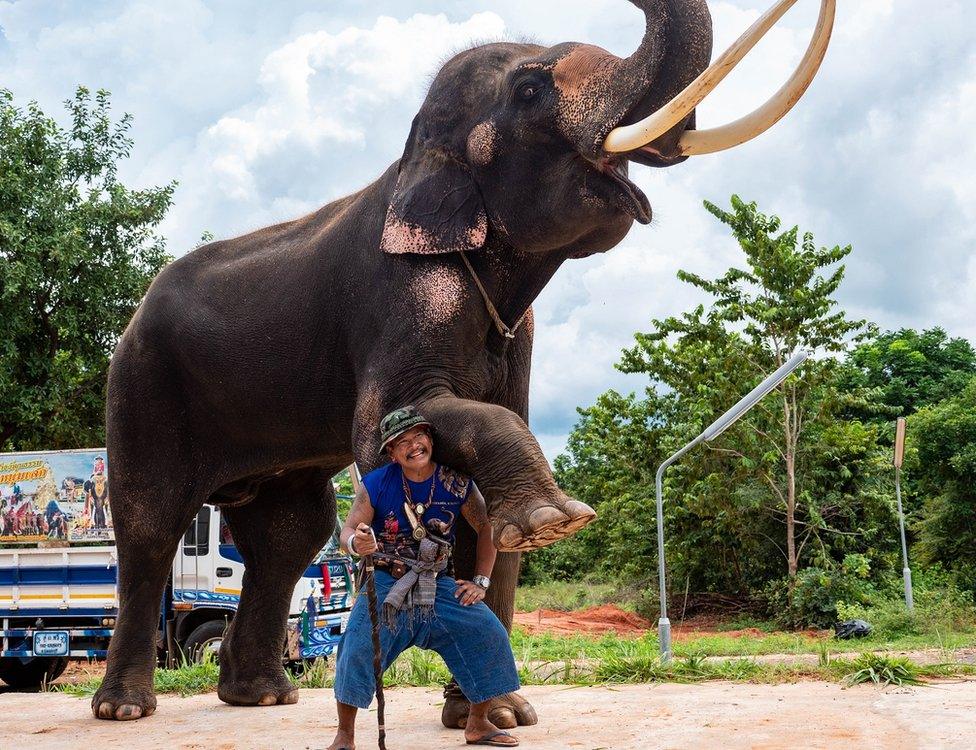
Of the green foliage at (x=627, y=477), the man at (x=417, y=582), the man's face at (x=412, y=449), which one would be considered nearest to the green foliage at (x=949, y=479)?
the green foliage at (x=627, y=477)

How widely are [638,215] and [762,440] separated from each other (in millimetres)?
16137

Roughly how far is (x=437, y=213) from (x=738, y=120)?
1116 millimetres

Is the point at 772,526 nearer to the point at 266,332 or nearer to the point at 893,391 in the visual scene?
the point at 893,391

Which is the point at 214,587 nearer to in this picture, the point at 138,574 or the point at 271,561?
the point at 271,561

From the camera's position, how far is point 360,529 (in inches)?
145

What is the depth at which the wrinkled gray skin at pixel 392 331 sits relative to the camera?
393 cm

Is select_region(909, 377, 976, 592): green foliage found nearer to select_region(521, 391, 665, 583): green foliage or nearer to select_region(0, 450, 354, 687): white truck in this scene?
select_region(521, 391, 665, 583): green foliage

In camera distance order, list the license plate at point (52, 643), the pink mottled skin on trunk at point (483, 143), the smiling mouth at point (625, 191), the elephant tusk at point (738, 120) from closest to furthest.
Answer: the elephant tusk at point (738, 120)
the smiling mouth at point (625, 191)
the pink mottled skin on trunk at point (483, 143)
the license plate at point (52, 643)

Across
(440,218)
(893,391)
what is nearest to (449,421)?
(440,218)

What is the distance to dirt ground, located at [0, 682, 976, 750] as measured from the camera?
410 centimetres

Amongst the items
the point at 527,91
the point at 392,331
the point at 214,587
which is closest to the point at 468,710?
the point at 392,331

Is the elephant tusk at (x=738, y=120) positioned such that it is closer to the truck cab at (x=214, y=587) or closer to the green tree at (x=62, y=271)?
the truck cab at (x=214, y=587)

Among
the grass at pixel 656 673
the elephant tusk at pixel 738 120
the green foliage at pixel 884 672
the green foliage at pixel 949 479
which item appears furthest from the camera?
the green foliage at pixel 949 479

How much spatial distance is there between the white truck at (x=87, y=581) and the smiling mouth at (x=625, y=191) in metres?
7.92
